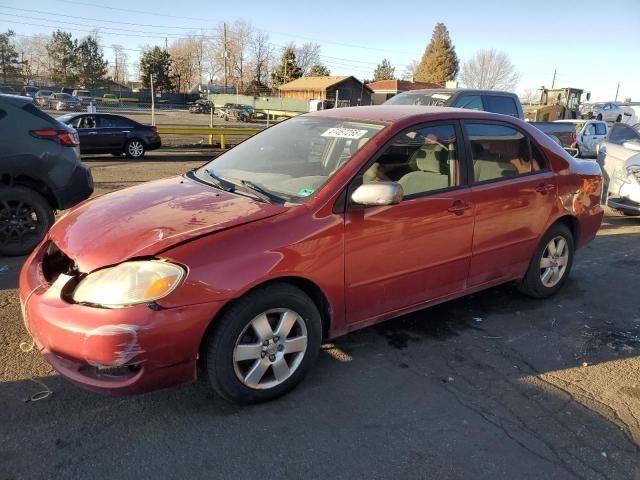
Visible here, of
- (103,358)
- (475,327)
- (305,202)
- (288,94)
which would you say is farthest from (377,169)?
(288,94)

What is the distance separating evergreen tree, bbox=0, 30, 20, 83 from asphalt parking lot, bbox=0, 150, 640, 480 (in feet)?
271

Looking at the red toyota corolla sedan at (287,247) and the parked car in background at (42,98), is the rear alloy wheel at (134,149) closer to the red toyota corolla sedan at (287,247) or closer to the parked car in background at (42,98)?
the red toyota corolla sedan at (287,247)

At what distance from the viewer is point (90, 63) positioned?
78.2 metres

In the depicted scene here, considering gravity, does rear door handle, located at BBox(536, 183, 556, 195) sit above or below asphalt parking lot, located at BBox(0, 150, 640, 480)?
above

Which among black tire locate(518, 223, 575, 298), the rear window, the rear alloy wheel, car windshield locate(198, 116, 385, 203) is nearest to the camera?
car windshield locate(198, 116, 385, 203)

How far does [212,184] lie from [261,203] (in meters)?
0.66

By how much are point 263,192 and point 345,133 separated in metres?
0.79

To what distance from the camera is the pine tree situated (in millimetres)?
80312

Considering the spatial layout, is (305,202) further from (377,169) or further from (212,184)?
(212,184)

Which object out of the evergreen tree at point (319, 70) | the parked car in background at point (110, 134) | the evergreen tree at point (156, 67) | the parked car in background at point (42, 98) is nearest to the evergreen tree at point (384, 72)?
the evergreen tree at point (319, 70)

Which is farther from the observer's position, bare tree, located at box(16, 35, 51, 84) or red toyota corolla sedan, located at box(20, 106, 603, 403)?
bare tree, located at box(16, 35, 51, 84)

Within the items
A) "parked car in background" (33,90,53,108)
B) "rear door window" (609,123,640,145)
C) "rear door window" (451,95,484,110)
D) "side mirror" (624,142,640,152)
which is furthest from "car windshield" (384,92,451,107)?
"parked car in background" (33,90,53,108)

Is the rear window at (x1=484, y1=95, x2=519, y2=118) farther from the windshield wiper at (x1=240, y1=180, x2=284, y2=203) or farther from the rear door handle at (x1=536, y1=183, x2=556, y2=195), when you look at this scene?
the windshield wiper at (x1=240, y1=180, x2=284, y2=203)

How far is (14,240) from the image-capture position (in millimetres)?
5316
